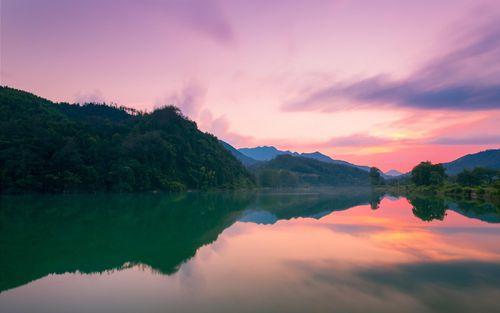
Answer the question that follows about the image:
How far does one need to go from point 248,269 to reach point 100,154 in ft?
180

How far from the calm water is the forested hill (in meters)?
33.9

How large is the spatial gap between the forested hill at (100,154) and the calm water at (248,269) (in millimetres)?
33885

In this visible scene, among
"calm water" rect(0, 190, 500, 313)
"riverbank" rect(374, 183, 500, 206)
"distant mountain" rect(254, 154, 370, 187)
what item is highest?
"distant mountain" rect(254, 154, 370, 187)

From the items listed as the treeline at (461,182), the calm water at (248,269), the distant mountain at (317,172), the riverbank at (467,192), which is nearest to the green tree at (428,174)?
the treeline at (461,182)

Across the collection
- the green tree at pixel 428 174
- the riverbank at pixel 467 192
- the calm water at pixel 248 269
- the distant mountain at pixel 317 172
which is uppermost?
the distant mountain at pixel 317 172

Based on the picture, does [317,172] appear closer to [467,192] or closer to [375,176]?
[375,176]

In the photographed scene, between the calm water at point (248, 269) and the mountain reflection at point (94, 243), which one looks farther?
the mountain reflection at point (94, 243)

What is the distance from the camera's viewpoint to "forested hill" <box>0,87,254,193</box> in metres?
45.9

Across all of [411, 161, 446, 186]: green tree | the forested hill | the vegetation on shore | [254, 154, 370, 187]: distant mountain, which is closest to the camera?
the vegetation on shore

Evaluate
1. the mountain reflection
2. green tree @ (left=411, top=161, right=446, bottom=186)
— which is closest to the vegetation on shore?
green tree @ (left=411, top=161, right=446, bottom=186)

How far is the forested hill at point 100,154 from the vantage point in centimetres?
4591

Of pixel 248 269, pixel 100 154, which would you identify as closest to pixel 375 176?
pixel 100 154

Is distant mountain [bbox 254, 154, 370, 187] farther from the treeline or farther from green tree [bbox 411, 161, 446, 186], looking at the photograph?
the treeline

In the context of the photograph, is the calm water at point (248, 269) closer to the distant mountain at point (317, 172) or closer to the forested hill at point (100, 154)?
the forested hill at point (100, 154)
